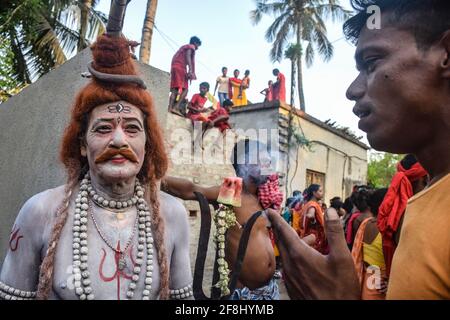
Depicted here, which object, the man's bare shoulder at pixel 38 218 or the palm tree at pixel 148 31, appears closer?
the man's bare shoulder at pixel 38 218

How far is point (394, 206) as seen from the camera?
2.61 metres

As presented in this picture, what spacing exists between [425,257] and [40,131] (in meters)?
2.97

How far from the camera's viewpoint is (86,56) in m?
2.56

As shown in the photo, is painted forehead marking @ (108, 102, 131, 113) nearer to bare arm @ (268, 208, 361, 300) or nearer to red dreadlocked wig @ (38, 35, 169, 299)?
red dreadlocked wig @ (38, 35, 169, 299)

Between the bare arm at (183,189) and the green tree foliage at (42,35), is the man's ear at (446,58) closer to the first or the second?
the bare arm at (183,189)

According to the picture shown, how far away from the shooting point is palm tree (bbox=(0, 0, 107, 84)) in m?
10.8

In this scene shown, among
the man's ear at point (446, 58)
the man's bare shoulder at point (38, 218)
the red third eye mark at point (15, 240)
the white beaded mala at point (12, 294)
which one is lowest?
the white beaded mala at point (12, 294)

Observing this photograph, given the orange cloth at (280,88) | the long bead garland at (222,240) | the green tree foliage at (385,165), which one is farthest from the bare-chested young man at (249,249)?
the green tree foliage at (385,165)

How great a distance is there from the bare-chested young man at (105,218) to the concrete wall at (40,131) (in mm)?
815

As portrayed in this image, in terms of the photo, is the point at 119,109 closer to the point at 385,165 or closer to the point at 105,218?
the point at 105,218

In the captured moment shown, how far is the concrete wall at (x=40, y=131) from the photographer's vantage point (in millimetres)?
2674

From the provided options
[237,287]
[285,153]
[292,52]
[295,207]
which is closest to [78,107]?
[237,287]

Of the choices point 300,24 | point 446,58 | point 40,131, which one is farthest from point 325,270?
point 300,24

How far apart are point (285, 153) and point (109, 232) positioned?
8.38 metres
